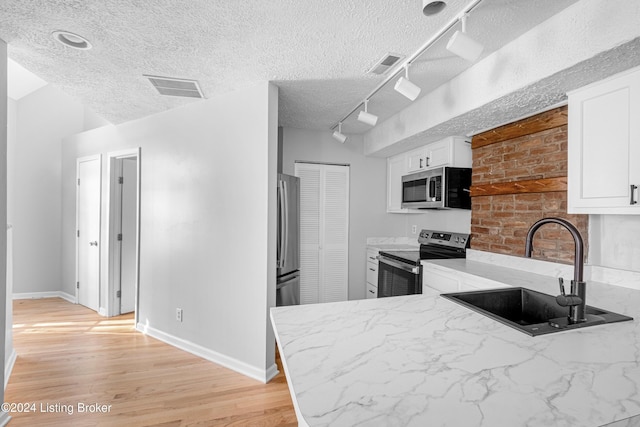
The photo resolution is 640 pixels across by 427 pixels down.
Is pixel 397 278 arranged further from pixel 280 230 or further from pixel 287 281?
pixel 280 230

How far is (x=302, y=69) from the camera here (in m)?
2.45

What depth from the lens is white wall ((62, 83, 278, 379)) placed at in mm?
2670

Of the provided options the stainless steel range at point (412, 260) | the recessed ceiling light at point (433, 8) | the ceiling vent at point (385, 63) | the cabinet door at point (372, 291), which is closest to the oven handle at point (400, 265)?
the stainless steel range at point (412, 260)

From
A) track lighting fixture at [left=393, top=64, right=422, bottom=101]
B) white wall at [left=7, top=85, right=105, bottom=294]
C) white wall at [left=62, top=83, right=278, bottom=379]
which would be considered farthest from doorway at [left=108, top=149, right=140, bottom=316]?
track lighting fixture at [left=393, top=64, right=422, bottom=101]

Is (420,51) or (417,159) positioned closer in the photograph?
(420,51)

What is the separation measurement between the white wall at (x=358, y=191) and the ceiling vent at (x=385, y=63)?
195 centimetres

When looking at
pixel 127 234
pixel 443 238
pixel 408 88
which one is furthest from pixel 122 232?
pixel 443 238

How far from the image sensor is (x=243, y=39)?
202 centimetres

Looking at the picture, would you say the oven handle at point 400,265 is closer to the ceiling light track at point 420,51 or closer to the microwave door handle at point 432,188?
the microwave door handle at point 432,188

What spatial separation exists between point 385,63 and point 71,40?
204 centimetres

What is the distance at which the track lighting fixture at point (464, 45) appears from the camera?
1641 millimetres

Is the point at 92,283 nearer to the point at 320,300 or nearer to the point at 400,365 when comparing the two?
the point at 320,300

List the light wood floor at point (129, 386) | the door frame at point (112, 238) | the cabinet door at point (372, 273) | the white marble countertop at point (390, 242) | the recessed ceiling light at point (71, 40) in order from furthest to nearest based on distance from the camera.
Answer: the white marble countertop at point (390, 242) → the cabinet door at point (372, 273) → the door frame at point (112, 238) → the light wood floor at point (129, 386) → the recessed ceiling light at point (71, 40)

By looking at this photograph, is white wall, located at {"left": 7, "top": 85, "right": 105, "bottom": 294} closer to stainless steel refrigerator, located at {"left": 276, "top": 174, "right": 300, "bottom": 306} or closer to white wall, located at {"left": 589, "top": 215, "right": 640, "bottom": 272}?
stainless steel refrigerator, located at {"left": 276, "top": 174, "right": 300, "bottom": 306}
